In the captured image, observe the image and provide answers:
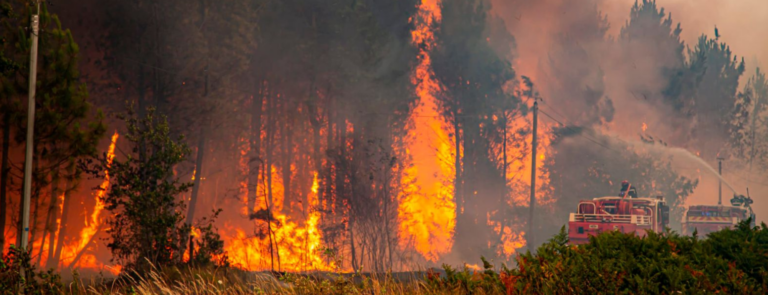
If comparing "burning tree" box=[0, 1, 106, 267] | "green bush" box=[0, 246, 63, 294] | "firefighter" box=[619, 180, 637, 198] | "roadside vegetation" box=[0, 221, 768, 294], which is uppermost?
"burning tree" box=[0, 1, 106, 267]

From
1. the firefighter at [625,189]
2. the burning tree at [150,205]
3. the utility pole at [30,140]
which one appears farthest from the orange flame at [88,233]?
the firefighter at [625,189]

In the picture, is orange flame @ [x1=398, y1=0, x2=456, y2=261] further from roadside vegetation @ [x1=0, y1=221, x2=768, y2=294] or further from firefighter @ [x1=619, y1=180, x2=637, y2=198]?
roadside vegetation @ [x1=0, y1=221, x2=768, y2=294]

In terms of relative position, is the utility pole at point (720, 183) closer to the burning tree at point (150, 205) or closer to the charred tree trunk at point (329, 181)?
the charred tree trunk at point (329, 181)

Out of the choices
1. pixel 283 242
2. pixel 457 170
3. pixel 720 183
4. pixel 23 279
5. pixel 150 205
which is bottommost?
pixel 23 279

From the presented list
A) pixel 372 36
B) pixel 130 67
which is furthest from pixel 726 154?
pixel 130 67

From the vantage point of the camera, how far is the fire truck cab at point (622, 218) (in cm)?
2583

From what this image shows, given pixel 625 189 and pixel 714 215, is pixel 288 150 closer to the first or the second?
pixel 625 189

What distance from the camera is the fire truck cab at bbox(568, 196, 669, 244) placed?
25.8m

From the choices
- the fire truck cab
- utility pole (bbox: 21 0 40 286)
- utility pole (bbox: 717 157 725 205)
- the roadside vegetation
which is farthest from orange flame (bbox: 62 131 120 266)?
utility pole (bbox: 717 157 725 205)

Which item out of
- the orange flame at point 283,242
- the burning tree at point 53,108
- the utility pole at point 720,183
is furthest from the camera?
the utility pole at point 720,183

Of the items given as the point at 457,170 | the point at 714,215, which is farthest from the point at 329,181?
the point at 714,215

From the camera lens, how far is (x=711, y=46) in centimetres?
5853

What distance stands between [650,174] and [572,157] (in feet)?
18.4

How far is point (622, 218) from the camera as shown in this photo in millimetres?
26141
